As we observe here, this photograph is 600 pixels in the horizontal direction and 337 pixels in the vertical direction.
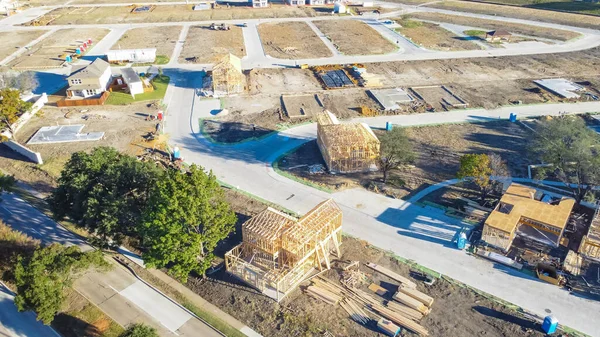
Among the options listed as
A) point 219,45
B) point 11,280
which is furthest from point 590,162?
point 219,45

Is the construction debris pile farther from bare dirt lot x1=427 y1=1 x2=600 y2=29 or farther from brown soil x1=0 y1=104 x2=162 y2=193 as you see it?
bare dirt lot x1=427 y1=1 x2=600 y2=29

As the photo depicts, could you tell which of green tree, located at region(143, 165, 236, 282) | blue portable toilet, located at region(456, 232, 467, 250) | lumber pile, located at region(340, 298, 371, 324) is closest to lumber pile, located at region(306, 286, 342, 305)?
lumber pile, located at region(340, 298, 371, 324)

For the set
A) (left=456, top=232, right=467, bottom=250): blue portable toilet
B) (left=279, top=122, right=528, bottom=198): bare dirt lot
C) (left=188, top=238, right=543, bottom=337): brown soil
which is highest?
(left=279, top=122, right=528, bottom=198): bare dirt lot

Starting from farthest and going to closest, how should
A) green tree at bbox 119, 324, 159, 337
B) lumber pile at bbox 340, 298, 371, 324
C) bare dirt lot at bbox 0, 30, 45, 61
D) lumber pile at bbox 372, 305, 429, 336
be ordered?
bare dirt lot at bbox 0, 30, 45, 61 < lumber pile at bbox 340, 298, 371, 324 < lumber pile at bbox 372, 305, 429, 336 < green tree at bbox 119, 324, 159, 337

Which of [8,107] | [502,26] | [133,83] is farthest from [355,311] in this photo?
[502,26]

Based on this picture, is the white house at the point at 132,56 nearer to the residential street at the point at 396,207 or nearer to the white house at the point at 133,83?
the white house at the point at 133,83

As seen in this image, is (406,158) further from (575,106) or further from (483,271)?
(575,106)
